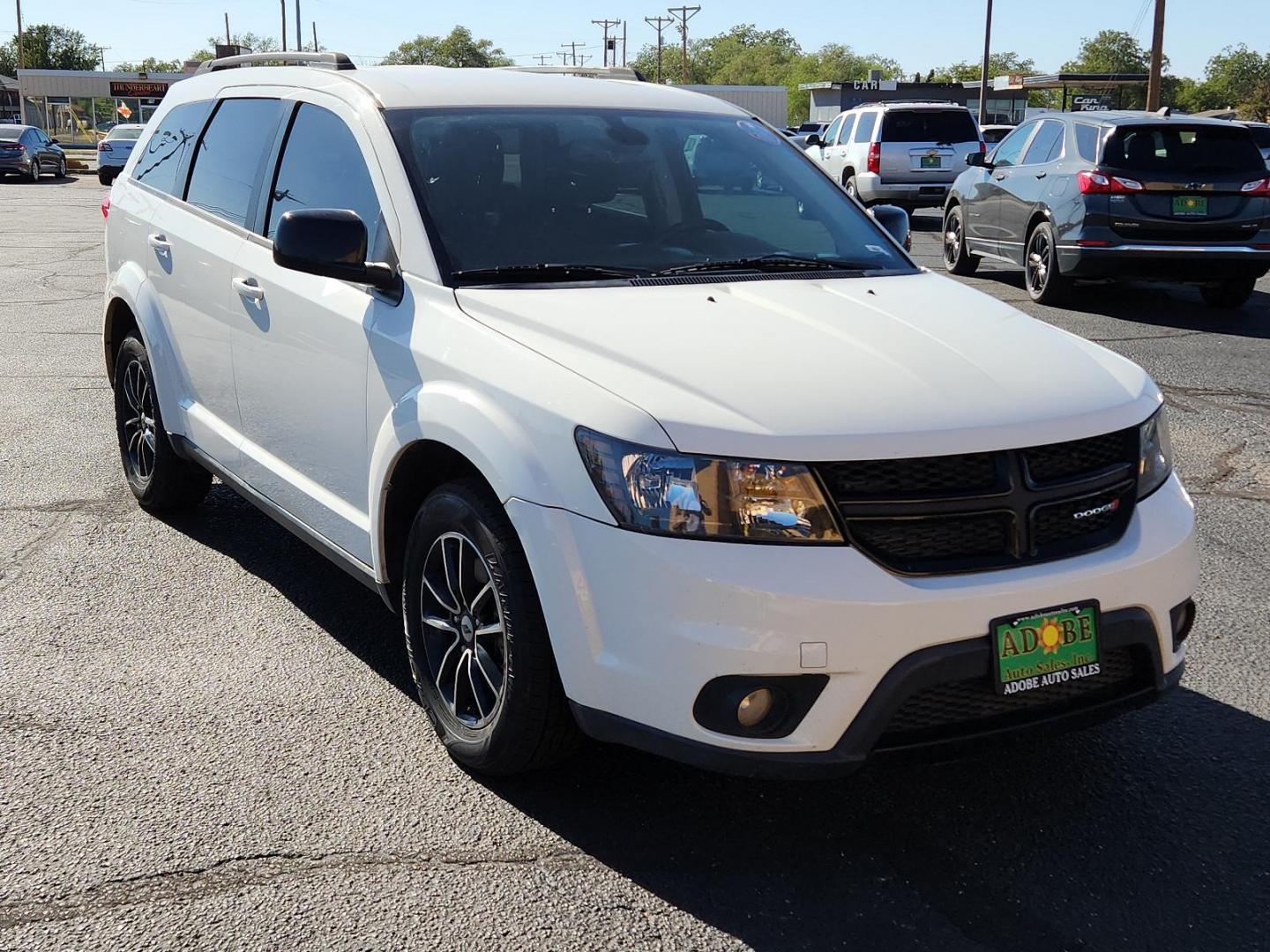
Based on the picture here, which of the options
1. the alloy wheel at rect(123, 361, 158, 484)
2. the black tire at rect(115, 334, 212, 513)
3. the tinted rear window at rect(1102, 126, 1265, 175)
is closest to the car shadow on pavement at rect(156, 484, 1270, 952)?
the black tire at rect(115, 334, 212, 513)

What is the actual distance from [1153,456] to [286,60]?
3.77 metres

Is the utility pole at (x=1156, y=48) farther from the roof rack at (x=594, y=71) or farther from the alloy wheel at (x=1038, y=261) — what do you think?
the roof rack at (x=594, y=71)

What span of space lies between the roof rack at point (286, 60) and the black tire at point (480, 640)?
2.02m

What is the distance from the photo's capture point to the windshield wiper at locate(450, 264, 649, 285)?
145 inches

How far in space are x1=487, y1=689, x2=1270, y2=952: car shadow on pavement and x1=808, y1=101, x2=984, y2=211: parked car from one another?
19132 mm

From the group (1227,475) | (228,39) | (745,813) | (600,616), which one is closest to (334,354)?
(600,616)

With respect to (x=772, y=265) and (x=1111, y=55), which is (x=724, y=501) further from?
(x=1111, y=55)

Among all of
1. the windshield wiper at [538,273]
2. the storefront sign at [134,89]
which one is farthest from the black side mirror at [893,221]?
the storefront sign at [134,89]

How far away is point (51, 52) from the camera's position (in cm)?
14475

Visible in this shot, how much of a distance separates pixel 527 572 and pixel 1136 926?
1.53 metres

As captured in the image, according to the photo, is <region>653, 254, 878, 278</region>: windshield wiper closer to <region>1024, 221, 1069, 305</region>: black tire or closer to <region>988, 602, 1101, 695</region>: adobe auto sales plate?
<region>988, 602, 1101, 695</region>: adobe auto sales plate

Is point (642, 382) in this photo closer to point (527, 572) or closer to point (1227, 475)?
point (527, 572)

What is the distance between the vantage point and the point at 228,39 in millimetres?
128000

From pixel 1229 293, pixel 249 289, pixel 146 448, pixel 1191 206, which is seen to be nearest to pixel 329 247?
pixel 249 289
